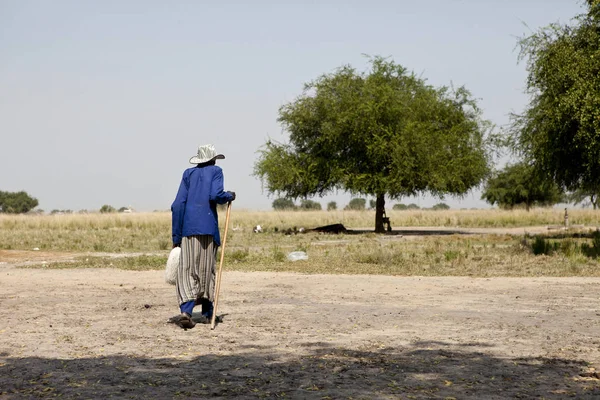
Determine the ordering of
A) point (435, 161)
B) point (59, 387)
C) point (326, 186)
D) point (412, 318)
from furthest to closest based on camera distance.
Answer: point (326, 186)
point (435, 161)
point (412, 318)
point (59, 387)

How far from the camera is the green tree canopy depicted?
24688 millimetres

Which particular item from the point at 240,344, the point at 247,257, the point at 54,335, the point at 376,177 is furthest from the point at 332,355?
the point at 376,177

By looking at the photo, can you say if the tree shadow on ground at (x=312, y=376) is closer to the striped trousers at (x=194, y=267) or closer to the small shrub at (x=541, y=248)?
the striped trousers at (x=194, y=267)

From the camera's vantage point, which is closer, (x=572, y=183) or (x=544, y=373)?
(x=544, y=373)

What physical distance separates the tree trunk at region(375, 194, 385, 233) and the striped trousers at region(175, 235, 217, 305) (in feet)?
104

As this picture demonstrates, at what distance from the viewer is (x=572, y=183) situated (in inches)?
1330

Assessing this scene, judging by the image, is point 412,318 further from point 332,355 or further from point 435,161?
point 435,161

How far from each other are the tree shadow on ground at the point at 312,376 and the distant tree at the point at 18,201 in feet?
357

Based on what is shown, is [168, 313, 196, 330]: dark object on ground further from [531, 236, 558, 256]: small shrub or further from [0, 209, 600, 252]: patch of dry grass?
[0, 209, 600, 252]: patch of dry grass

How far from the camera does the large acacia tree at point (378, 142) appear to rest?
1599 inches

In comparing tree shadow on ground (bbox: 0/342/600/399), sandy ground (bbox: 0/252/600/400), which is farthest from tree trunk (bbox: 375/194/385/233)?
tree shadow on ground (bbox: 0/342/600/399)

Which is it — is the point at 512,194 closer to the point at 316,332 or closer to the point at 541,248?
the point at 541,248

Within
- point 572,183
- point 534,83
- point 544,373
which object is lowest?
point 544,373

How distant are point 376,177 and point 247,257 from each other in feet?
60.0
